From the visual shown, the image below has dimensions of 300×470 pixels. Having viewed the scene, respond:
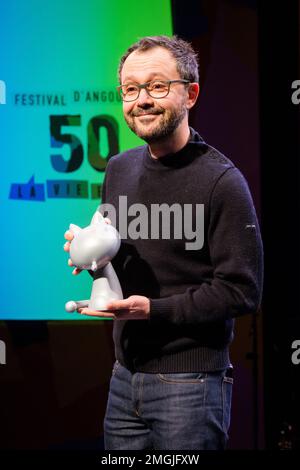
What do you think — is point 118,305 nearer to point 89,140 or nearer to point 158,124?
point 158,124

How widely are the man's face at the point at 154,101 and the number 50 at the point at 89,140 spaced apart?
1181mm

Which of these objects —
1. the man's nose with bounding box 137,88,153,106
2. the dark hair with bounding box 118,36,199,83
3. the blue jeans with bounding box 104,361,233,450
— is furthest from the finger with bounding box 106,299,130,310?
the dark hair with bounding box 118,36,199,83

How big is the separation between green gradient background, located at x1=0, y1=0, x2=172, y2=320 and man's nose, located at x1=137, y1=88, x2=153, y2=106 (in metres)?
1.21

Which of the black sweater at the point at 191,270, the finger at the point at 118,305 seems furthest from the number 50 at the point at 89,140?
the finger at the point at 118,305

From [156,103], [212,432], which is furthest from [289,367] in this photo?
[156,103]

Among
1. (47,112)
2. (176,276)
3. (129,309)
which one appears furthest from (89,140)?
(129,309)

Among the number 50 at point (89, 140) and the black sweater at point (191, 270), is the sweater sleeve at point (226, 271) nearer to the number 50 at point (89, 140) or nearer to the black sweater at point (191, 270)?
the black sweater at point (191, 270)

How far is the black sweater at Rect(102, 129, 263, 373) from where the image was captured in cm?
155

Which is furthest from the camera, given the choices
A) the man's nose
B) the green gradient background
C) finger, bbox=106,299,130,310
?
the green gradient background

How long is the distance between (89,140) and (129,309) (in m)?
1.45

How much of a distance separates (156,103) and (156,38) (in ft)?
0.64

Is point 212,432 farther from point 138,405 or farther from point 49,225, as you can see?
point 49,225

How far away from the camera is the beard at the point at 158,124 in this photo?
1602mm

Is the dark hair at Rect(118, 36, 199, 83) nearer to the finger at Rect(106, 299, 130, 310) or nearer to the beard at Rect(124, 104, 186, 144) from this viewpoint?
the beard at Rect(124, 104, 186, 144)
